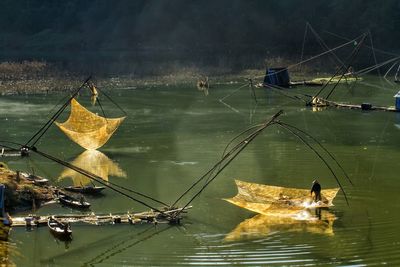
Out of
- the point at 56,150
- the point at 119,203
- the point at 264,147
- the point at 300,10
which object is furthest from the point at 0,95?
the point at 300,10

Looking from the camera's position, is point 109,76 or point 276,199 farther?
point 109,76

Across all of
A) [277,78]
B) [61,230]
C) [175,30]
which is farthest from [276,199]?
[175,30]

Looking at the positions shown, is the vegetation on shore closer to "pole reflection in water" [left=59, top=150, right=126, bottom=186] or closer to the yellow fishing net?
"pole reflection in water" [left=59, top=150, right=126, bottom=186]

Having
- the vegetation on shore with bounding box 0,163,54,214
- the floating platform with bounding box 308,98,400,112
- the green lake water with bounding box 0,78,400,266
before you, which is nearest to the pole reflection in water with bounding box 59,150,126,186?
the green lake water with bounding box 0,78,400,266

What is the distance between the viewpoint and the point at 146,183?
22500 mm

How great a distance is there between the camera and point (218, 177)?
2298 centimetres

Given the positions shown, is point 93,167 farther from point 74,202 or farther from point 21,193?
point 74,202

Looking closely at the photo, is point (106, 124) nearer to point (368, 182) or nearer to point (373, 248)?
point (368, 182)

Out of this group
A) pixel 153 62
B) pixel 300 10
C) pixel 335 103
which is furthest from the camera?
pixel 300 10

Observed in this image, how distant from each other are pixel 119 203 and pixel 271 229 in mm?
5145

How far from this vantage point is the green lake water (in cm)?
1575

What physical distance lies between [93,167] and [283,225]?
32.8 feet

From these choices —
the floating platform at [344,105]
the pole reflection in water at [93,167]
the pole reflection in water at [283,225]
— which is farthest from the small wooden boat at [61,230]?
the floating platform at [344,105]

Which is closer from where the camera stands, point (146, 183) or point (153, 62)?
point (146, 183)
